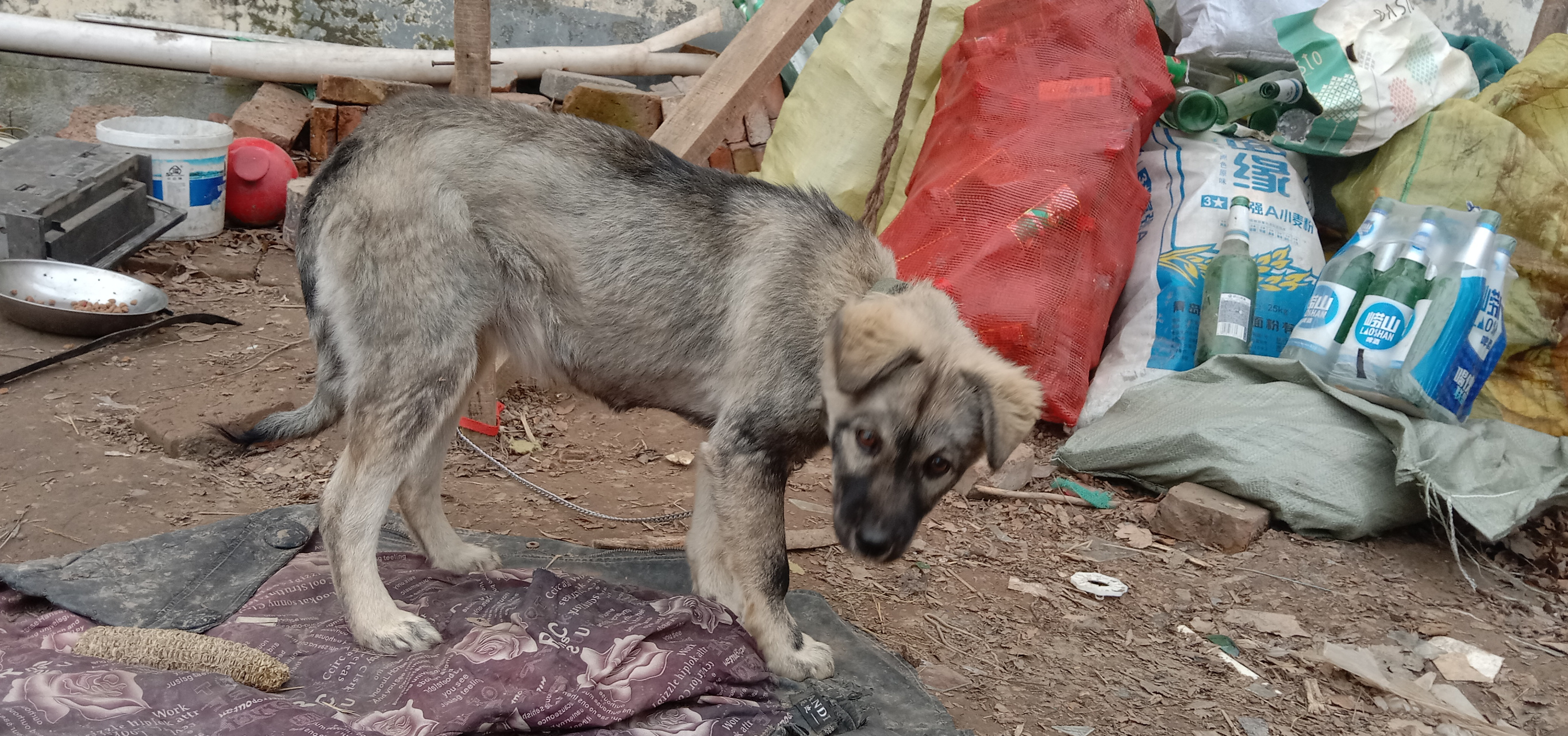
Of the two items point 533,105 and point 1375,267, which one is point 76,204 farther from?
point 1375,267

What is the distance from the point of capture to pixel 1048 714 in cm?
376

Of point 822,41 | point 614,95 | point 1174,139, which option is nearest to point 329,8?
point 614,95

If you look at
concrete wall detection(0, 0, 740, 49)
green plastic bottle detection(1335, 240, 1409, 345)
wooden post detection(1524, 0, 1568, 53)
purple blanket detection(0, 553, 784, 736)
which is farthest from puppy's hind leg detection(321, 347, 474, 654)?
wooden post detection(1524, 0, 1568, 53)

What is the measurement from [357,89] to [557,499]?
14.1 feet

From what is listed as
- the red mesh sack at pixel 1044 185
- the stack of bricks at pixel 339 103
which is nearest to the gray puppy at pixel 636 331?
the red mesh sack at pixel 1044 185

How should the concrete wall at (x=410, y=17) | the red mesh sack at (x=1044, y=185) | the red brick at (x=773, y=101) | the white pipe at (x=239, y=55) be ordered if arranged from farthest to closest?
the concrete wall at (x=410, y=17), the red brick at (x=773, y=101), the white pipe at (x=239, y=55), the red mesh sack at (x=1044, y=185)

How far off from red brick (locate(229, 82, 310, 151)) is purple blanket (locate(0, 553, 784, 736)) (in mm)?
4968

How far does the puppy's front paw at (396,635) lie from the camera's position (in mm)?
3434

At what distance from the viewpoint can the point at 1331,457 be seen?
5137 mm

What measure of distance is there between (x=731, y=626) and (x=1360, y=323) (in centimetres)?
367

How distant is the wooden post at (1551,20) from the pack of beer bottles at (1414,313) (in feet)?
7.75

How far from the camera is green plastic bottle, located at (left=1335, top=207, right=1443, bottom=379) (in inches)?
207

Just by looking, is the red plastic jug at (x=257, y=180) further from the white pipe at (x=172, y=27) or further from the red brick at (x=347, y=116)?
the white pipe at (x=172, y=27)

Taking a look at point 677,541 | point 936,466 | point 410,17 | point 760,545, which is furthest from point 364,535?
point 410,17
